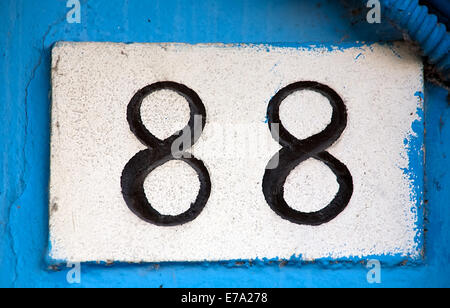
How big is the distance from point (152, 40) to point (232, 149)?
0.41 metres

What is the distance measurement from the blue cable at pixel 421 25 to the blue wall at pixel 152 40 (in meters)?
0.13

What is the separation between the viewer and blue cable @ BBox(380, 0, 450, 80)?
1.18 meters

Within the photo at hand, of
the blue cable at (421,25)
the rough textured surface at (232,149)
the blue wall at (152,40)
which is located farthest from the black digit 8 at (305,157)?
the blue cable at (421,25)

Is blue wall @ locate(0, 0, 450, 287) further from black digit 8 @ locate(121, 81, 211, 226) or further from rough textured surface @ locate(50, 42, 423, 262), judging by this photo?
black digit 8 @ locate(121, 81, 211, 226)

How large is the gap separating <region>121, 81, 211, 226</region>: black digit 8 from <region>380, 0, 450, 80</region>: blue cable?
1.93ft

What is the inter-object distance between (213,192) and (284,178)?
0.21 meters

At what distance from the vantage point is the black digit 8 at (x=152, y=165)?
4.21 ft

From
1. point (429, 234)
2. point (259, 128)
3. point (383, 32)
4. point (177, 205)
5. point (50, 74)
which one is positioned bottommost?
point (429, 234)

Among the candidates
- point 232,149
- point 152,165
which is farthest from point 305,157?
point 152,165

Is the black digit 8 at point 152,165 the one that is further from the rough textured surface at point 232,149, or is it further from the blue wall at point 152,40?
the blue wall at point 152,40

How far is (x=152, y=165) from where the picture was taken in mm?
1278

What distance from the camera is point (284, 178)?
1297 millimetres

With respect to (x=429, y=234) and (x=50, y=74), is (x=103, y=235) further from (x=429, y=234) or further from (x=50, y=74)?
(x=429, y=234)
